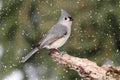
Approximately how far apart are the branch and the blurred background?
0.44 meters

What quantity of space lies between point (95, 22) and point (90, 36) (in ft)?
0.29

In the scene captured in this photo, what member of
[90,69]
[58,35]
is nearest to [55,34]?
[58,35]

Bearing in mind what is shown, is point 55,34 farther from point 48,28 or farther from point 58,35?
point 48,28

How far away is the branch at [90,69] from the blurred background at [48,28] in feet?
1.46

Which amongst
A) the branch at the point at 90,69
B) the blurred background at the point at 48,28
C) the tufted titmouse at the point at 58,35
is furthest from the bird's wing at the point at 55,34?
the blurred background at the point at 48,28

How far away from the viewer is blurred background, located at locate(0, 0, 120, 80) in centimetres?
300

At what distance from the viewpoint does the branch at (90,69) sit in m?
2.50

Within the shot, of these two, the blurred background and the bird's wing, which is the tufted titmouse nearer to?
the bird's wing

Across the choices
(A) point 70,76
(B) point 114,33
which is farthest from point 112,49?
(A) point 70,76

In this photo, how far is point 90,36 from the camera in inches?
120

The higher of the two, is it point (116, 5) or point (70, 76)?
point (116, 5)

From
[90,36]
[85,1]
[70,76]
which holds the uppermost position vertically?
[85,1]

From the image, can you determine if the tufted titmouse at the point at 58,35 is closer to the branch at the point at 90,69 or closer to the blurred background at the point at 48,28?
the branch at the point at 90,69

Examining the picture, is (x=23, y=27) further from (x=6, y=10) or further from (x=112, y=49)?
(x=112, y=49)
